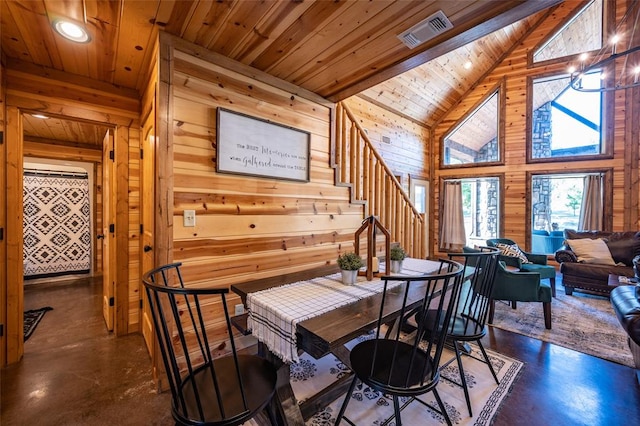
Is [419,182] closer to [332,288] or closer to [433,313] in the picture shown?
[433,313]

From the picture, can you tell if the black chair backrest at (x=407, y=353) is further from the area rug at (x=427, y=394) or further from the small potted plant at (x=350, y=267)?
the area rug at (x=427, y=394)

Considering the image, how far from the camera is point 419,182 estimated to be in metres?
6.56

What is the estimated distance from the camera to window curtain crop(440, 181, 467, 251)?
6496mm

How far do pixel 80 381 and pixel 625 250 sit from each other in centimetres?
660

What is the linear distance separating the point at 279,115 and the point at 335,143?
766mm

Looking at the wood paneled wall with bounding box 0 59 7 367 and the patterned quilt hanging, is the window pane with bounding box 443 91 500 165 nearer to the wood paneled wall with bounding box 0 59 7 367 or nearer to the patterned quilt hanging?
the wood paneled wall with bounding box 0 59 7 367

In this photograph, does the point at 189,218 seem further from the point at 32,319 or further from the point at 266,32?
the point at 32,319

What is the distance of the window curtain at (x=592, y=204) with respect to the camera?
517cm

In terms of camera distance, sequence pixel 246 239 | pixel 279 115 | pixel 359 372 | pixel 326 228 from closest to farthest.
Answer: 1. pixel 359 372
2. pixel 246 239
3. pixel 279 115
4. pixel 326 228

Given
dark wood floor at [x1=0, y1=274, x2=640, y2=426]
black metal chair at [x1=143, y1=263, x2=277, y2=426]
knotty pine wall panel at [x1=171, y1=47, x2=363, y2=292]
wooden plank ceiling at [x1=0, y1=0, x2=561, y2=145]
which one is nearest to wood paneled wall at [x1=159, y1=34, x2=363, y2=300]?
knotty pine wall panel at [x1=171, y1=47, x2=363, y2=292]

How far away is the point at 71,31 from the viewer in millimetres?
1778

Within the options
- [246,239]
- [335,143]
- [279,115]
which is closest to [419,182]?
[335,143]

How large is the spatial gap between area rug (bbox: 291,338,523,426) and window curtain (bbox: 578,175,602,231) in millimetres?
4770

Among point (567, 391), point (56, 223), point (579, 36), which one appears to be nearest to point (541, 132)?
point (579, 36)
